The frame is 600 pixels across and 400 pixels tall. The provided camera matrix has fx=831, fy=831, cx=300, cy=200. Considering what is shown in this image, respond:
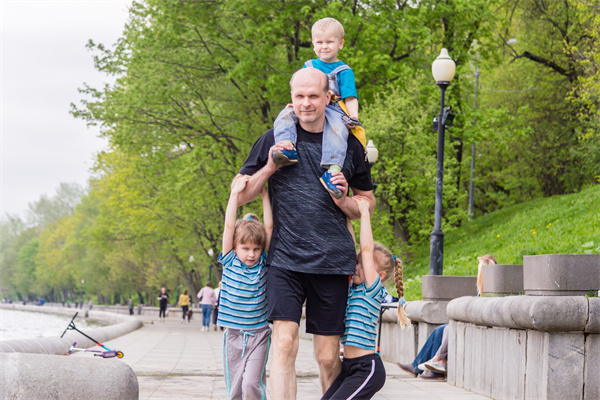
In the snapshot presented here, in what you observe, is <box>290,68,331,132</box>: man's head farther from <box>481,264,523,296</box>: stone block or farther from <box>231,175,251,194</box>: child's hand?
<box>481,264,523,296</box>: stone block

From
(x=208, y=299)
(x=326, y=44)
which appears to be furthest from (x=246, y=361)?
(x=208, y=299)

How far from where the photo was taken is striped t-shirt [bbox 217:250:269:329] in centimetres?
496

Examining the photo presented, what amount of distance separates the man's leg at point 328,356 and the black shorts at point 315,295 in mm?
49

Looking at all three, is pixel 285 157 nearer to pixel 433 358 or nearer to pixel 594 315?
pixel 594 315

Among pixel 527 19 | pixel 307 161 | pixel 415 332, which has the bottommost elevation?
pixel 415 332

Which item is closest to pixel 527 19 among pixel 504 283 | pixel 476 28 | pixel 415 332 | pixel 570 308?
pixel 476 28

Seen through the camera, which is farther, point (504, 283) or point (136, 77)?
point (136, 77)

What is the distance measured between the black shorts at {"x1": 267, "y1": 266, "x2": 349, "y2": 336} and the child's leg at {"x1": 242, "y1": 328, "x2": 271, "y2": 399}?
0.40 m

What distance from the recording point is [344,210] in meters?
4.77

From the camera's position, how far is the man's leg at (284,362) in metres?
4.57

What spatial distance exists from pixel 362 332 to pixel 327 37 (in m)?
1.96

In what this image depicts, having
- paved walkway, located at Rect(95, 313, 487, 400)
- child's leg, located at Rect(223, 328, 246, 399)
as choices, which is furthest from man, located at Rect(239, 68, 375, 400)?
paved walkway, located at Rect(95, 313, 487, 400)

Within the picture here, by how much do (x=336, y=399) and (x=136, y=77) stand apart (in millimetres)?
25261

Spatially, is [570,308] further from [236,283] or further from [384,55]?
[384,55]
